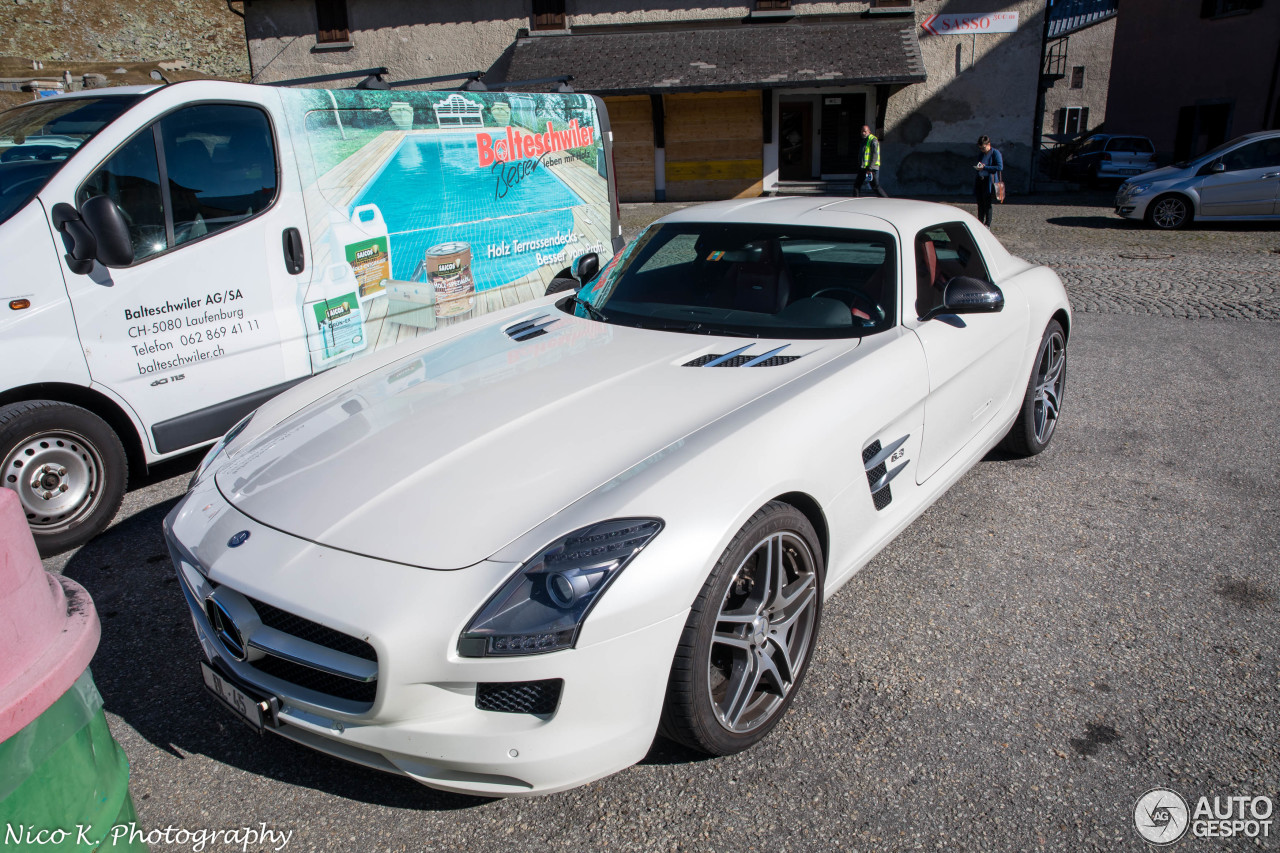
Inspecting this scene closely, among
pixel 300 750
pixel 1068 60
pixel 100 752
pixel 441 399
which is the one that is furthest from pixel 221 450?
pixel 1068 60

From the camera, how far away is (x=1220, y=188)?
13164 mm

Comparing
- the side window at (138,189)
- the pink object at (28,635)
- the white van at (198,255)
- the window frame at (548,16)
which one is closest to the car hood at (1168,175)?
the white van at (198,255)

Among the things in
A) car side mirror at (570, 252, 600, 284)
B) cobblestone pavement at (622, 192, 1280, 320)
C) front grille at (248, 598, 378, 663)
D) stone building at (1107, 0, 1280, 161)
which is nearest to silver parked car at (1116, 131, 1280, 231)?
cobblestone pavement at (622, 192, 1280, 320)

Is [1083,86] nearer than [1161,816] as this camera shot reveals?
No

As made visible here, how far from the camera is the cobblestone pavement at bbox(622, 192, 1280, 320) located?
8.19 m

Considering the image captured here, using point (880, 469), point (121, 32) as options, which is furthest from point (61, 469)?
point (121, 32)

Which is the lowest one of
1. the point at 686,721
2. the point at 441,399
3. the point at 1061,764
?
the point at 1061,764

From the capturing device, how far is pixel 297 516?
221 centimetres

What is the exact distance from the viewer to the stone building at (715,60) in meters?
20.3

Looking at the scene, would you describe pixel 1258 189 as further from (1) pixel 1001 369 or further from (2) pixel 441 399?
(2) pixel 441 399

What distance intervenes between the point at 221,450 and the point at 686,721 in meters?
1.84

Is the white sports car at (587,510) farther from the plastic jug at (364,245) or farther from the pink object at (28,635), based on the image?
the plastic jug at (364,245)

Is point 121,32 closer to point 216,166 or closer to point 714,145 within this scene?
point 714,145

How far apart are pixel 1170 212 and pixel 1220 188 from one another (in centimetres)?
73
